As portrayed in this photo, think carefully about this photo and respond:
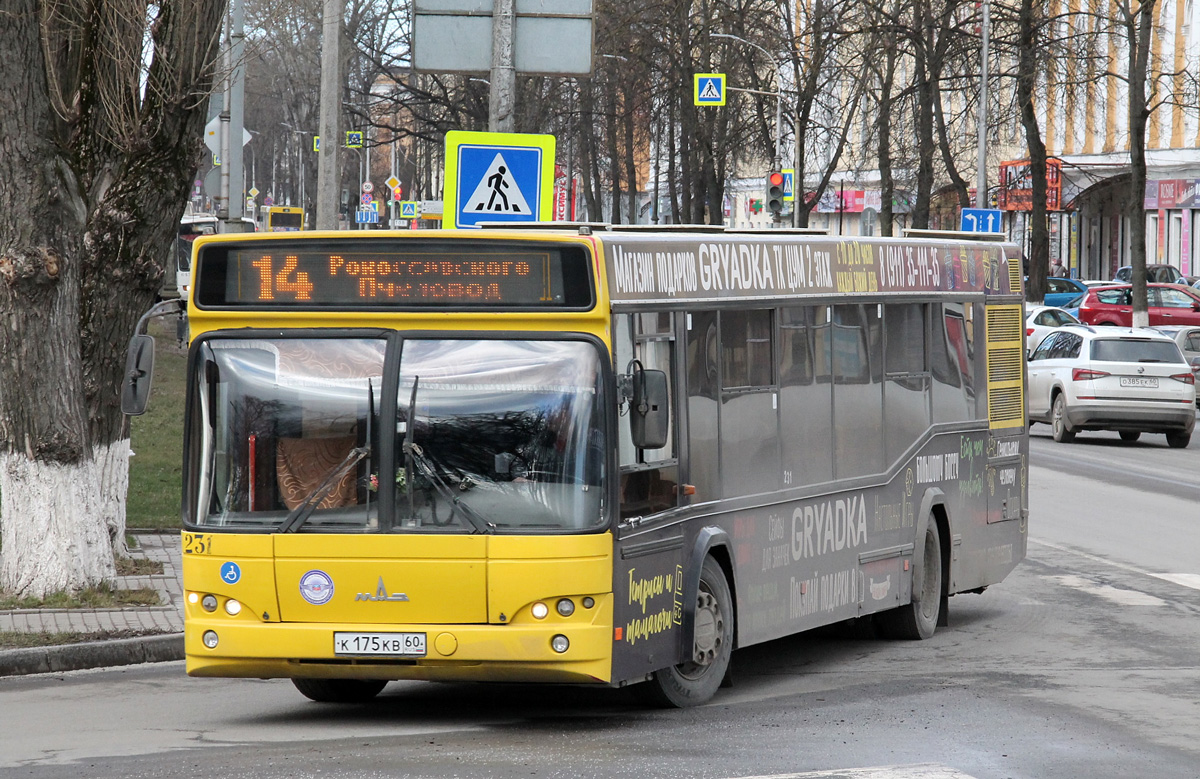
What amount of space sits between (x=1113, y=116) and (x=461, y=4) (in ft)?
182

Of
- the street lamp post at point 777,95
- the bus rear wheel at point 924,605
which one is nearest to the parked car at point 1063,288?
the street lamp post at point 777,95

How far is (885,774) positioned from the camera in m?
6.94

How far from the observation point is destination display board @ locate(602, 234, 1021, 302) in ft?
27.3

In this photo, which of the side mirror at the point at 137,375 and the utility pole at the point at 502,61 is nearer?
the side mirror at the point at 137,375

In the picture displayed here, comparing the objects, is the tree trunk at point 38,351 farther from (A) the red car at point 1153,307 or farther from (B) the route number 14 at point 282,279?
(A) the red car at point 1153,307

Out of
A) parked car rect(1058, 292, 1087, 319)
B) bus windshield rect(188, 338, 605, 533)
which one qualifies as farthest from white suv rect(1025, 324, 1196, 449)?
parked car rect(1058, 292, 1087, 319)

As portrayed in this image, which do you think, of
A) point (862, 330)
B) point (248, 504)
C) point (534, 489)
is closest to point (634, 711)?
point (534, 489)

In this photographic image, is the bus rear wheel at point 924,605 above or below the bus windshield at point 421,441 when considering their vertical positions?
below

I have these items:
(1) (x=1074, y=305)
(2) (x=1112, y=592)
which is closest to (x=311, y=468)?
(2) (x=1112, y=592)

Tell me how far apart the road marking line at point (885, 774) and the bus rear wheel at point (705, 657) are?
1.62 metres

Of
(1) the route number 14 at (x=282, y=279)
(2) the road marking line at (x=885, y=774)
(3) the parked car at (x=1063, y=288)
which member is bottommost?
(2) the road marking line at (x=885, y=774)

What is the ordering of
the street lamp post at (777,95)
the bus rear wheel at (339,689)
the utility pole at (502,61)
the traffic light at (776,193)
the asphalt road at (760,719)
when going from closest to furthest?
1. the asphalt road at (760,719)
2. the bus rear wheel at (339,689)
3. the utility pole at (502,61)
4. the traffic light at (776,193)
5. the street lamp post at (777,95)

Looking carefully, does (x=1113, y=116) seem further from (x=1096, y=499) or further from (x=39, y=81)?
(x=39, y=81)

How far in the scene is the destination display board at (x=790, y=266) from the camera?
832 centimetres
